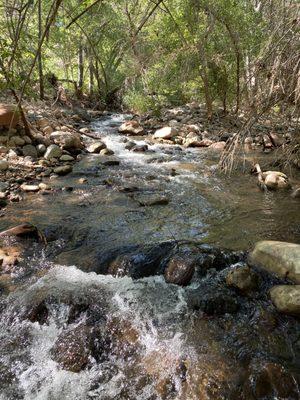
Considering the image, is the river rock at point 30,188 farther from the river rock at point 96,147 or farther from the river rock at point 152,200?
the river rock at point 96,147

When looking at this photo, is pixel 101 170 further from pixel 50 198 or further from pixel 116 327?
pixel 116 327

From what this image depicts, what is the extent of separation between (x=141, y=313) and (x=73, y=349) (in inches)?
28.0

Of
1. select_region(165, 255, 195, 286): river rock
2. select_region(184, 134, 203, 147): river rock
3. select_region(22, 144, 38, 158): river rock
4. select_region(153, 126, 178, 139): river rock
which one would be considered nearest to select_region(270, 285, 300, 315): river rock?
select_region(165, 255, 195, 286): river rock

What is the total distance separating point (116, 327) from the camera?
330 cm

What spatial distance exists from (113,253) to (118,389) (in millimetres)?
1835

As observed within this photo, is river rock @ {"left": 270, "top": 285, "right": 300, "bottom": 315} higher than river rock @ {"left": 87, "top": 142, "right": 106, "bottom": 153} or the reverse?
higher

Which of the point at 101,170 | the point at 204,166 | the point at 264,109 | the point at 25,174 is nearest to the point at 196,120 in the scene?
the point at 204,166

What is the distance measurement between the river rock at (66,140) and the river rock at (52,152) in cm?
53

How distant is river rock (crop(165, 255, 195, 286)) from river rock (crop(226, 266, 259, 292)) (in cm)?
42

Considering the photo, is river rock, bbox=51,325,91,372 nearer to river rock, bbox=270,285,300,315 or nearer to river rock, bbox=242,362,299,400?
river rock, bbox=242,362,299,400

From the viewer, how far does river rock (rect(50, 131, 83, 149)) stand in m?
9.17

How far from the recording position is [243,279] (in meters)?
3.59

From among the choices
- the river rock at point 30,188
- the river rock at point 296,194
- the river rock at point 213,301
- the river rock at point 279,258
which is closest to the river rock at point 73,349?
the river rock at point 213,301

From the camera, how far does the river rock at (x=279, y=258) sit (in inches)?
140
